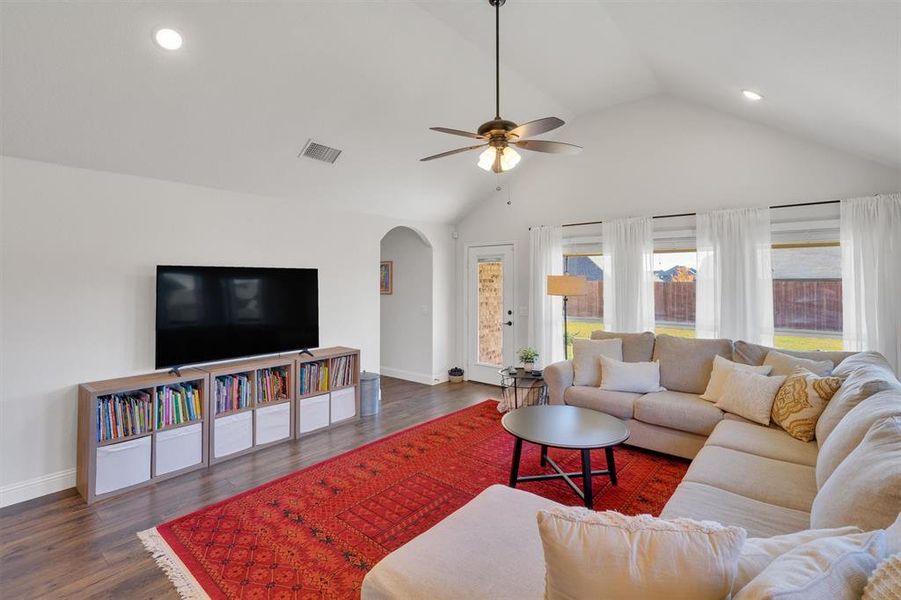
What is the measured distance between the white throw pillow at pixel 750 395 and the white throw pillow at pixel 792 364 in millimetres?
228

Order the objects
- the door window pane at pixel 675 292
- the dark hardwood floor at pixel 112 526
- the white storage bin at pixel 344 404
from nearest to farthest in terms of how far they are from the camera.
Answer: the dark hardwood floor at pixel 112 526, the white storage bin at pixel 344 404, the door window pane at pixel 675 292

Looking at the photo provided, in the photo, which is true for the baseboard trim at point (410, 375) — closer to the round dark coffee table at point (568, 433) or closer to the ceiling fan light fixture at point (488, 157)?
the round dark coffee table at point (568, 433)

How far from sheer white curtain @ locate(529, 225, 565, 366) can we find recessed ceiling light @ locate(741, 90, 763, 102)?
7.48ft

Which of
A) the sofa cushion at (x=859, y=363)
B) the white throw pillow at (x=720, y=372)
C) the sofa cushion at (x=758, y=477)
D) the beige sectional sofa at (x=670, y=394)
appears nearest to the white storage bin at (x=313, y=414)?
the beige sectional sofa at (x=670, y=394)

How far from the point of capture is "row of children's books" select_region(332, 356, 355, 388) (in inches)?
175

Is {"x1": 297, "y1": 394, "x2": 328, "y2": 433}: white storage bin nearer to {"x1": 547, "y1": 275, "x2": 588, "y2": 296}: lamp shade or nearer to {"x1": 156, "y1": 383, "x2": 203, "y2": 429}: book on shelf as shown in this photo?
{"x1": 156, "y1": 383, "x2": 203, "y2": 429}: book on shelf

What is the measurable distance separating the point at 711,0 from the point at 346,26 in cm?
221

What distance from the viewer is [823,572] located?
83cm

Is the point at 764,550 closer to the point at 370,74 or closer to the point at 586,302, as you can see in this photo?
the point at 370,74

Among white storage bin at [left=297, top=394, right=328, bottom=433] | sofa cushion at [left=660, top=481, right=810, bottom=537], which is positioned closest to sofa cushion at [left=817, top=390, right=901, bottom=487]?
sofa cushion at [left=660, top=481, right=810, bottom=537]

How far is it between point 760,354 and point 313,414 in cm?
404

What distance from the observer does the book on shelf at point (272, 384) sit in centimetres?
386

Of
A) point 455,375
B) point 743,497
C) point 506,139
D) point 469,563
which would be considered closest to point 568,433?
point 743,497

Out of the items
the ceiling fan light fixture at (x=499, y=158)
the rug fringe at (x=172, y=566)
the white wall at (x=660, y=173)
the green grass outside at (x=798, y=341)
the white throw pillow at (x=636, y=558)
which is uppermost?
the white wall at (x=660, y=173)
